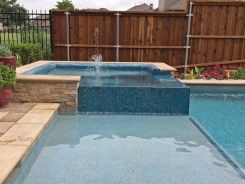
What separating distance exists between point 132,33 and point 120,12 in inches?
29.6

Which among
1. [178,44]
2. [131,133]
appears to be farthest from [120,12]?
[131,133]

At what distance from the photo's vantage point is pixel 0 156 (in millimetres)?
2551

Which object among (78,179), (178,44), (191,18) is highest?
(191,18)

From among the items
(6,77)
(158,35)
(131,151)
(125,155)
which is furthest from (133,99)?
(158,35)

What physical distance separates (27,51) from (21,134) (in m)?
5.42

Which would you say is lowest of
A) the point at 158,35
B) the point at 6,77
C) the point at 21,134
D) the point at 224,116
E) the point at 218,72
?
the point at 224,116

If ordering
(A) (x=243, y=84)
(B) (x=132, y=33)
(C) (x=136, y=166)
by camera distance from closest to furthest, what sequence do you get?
(C) (x=136, y=166)
(A) (x=243, y=84)
(B) (x=132, y=33)

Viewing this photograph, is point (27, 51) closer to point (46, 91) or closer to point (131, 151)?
point (46, 91)

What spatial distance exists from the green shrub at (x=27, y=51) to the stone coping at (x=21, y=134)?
12.8ft

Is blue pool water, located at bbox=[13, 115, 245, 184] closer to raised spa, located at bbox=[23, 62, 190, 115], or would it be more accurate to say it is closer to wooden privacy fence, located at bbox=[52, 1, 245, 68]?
raised spa, located at bbox=[23, 62, 190, 115]

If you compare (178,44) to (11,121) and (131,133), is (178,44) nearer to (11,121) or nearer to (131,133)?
(131,133)

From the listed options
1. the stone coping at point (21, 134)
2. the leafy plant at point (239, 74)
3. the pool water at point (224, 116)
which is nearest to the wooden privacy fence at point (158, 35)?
the leafy plant at point (239, 74)

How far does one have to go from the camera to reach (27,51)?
8.01 m

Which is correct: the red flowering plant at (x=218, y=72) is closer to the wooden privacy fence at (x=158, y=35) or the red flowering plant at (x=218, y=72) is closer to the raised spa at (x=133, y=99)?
the wooden privacy fence at (x=158, y=35)
